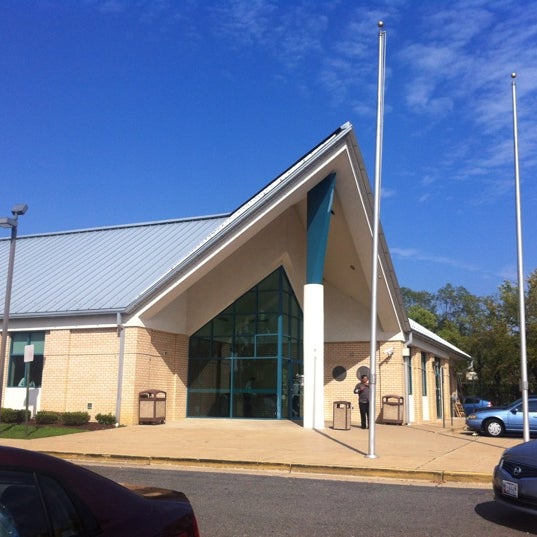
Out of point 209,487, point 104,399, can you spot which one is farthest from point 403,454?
point 104,399

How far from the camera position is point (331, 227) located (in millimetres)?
24297

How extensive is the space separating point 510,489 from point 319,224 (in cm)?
1502

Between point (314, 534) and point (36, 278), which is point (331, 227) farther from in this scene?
point (314, 534)

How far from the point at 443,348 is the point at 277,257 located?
1361 cm

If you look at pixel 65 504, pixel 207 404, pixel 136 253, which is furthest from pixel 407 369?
pixel 65 504

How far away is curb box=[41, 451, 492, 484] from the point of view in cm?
1063

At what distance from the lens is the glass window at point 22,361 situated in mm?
21828

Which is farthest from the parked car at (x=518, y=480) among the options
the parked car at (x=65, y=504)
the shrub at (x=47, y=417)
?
the shrub at (x=47, y=417)

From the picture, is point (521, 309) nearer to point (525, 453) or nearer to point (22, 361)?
point (525, 453)

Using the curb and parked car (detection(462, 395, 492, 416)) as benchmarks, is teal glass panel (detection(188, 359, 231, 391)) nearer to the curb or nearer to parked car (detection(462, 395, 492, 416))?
the curb

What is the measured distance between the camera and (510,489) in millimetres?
7102

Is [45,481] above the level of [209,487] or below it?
above

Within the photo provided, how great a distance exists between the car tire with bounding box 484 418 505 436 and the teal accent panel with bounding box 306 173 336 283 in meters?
7.84

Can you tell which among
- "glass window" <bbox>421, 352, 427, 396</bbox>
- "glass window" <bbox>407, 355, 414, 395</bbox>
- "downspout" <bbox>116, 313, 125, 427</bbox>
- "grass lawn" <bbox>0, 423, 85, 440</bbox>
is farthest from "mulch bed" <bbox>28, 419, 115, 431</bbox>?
"glass window" <bbox>421, 352, 427, 396</bbox>
